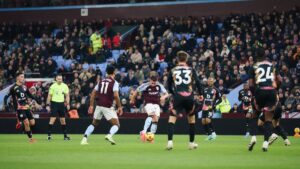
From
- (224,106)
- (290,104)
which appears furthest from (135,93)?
(290,104)

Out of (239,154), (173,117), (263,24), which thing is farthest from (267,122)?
(263,24)

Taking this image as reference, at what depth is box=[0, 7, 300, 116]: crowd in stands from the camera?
3431 centimetres

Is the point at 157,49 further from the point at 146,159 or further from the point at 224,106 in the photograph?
the point at 146,159

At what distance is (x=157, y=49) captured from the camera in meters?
39.8

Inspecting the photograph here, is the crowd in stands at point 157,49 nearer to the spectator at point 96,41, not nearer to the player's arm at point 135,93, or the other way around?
the spectator at point 96,41

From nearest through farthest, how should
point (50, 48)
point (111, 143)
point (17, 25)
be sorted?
point (111, 143), point (50, 48), point (17, 25)

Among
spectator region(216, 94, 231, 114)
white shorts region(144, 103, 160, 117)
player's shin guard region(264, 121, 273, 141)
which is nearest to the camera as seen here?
player's shin guard region(264, 121, 273, 141)

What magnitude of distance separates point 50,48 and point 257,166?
32567 mm

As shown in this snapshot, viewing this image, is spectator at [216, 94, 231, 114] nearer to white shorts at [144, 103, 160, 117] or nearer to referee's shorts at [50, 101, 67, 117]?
white shorts at [144, 103, 160, 117]

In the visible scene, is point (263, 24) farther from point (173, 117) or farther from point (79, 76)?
point (173, 117)

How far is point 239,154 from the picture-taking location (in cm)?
1666

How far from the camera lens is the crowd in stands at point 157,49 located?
3431cm

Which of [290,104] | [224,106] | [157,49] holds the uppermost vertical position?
[157,49]

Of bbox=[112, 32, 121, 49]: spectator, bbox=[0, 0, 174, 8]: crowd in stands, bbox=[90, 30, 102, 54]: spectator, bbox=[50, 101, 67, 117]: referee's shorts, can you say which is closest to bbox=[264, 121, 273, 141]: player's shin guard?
bbox=[50, 101, 67, 117]: referee's shorts
